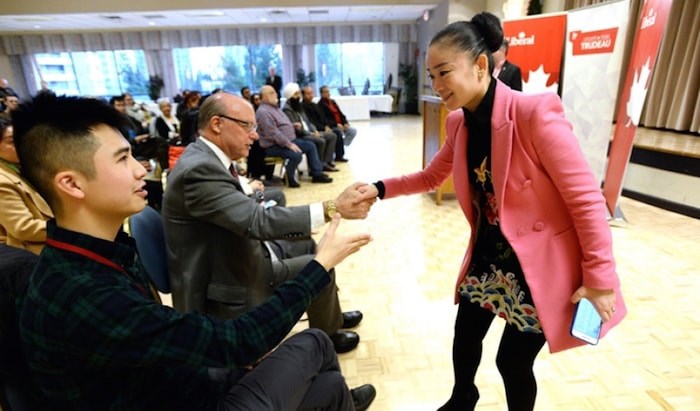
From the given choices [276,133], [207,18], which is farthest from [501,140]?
[207,18]

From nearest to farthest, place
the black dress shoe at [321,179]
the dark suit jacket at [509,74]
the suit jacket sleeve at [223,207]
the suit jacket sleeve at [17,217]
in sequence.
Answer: the suit jacket sleeve at [223,207] → the suit jacket sleeve at [17,217] → the dark suit jacket at [509,74] → the black dress shoe at [321,179]

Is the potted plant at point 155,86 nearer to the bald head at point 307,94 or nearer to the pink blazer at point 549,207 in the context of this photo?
the bald head at point 307,94

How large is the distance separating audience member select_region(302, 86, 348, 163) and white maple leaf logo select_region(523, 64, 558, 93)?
3.17 m

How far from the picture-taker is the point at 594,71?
10.9ft

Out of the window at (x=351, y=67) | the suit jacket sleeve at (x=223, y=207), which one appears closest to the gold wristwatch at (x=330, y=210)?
the suit jacket sleeve at (x=223, y=207)

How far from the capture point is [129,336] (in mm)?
747

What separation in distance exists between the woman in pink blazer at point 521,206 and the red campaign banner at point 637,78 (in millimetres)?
2605

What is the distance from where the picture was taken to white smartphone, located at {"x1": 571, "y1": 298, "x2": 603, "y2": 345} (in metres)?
1.12

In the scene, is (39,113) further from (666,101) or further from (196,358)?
(666,101)

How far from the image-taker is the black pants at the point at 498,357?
1.22 meters

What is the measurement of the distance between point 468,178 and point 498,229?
0.18 m

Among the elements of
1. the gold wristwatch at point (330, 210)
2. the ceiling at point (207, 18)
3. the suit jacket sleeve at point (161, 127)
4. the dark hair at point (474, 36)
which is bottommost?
the suit jacket sleeve at point (161, 127)

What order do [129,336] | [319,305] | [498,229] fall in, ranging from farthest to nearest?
[319,305]
[498,229]
[129,336]

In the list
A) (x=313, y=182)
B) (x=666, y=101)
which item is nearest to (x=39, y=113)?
(x=313, y=182)
